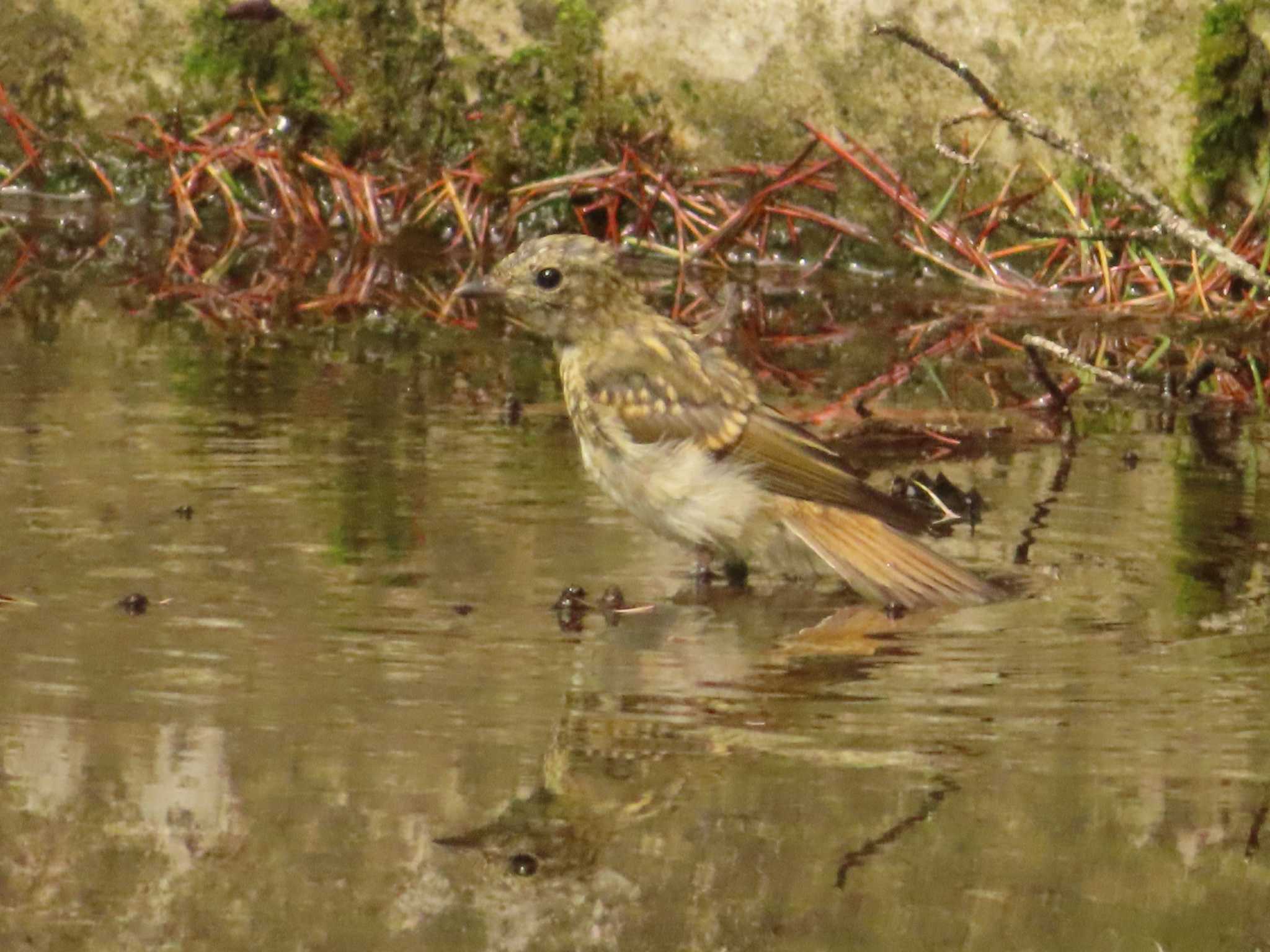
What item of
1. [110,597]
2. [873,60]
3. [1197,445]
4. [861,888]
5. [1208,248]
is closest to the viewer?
[861,888]

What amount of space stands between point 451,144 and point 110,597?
→ 5.79 m

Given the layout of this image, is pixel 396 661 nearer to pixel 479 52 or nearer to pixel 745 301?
pixel 745 301

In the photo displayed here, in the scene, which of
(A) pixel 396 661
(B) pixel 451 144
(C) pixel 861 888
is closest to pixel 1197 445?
(A) pixel 396 661

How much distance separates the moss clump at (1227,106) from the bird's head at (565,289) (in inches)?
161

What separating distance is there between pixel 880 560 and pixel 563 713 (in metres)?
1.26

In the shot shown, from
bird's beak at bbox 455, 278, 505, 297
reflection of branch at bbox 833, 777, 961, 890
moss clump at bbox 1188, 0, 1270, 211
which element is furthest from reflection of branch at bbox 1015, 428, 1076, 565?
moss clump at bbox 1188, 0, 1270, 211

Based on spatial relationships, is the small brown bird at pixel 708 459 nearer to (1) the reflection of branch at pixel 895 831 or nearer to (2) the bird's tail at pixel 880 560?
(2) the bird's tail at pixel 880 560

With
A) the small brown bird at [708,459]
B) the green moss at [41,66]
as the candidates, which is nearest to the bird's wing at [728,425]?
the small brown bird at [708,459]

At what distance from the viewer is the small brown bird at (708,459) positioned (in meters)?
5.09

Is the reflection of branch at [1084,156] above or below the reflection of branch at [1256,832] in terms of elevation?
above

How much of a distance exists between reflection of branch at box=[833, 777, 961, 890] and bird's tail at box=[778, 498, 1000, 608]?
1.31 meters

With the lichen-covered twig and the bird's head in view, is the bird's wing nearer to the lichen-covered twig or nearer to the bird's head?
the bird's head

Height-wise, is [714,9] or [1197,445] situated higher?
[714,9]

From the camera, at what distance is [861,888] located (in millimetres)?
3197
